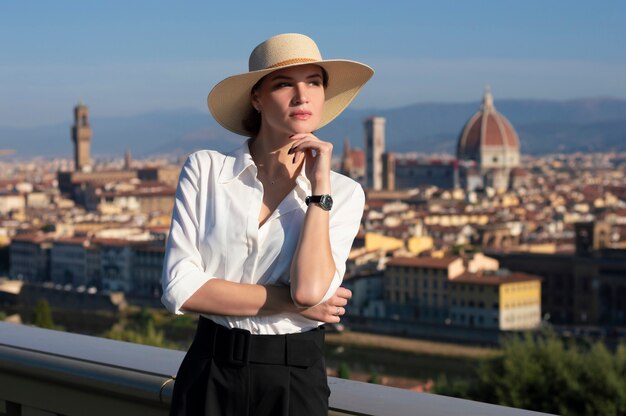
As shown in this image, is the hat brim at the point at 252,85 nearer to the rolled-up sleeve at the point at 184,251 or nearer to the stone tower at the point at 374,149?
the rolled-up sleeve at the point at 184,251

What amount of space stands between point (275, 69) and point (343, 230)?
181mm

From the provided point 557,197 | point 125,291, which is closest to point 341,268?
point 125,291

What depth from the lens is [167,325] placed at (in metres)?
24.2

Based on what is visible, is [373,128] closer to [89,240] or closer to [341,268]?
[89,240]

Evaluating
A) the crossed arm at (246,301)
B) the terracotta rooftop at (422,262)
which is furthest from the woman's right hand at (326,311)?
the terracotta rooftop at (422,262)

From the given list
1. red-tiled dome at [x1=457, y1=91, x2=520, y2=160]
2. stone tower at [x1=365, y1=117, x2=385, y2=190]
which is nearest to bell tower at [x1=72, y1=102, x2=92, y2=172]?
stone tower at [x1=365, y1=117, x2=385, y2=190]

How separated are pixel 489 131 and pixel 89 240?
38491 millimetres

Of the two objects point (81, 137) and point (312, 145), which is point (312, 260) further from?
point (81, 137)

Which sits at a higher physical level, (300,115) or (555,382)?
(300,115)

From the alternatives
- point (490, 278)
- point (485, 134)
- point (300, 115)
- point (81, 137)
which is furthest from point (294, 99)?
point (485, 134)

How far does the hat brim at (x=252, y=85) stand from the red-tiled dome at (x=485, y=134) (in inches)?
2622

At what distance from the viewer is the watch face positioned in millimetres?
1396

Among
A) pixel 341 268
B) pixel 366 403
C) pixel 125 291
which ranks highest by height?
pixel 341 268

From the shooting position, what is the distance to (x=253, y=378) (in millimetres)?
1404
